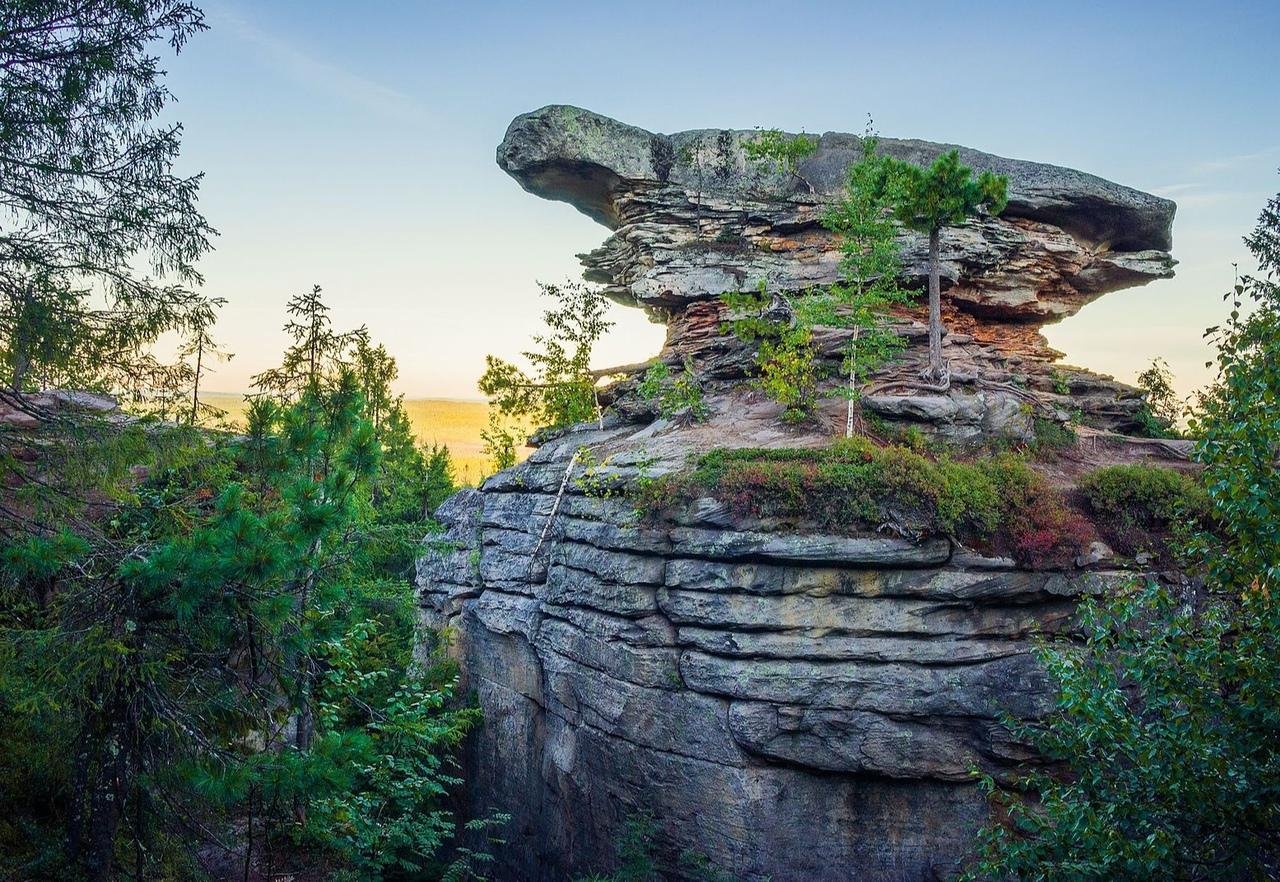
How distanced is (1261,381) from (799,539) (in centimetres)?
638

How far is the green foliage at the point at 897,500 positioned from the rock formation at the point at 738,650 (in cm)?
31

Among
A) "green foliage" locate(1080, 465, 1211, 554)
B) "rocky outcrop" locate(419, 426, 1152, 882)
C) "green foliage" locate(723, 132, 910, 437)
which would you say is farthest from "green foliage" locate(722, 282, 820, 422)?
"green foliage" locate(1080, 465, 1211, 554)

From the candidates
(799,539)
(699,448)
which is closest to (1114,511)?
(799,539)

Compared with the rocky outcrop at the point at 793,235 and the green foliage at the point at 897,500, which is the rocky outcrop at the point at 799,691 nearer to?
the green foliage at the point at 897,500

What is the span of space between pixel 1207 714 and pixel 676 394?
12.9 metres

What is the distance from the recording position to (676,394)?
61.0 ft

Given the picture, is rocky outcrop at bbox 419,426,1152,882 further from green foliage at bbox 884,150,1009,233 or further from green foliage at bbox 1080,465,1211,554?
green foliage at bbox 884,150,1009,233

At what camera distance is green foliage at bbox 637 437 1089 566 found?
12258 mm

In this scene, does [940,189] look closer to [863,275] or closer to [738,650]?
[863,275]

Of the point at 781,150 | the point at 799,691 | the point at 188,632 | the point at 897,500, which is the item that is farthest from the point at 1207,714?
the point at 781,150

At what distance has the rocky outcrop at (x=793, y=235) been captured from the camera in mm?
21828

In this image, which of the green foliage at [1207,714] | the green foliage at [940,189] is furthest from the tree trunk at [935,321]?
the green foliage at [1207,714]

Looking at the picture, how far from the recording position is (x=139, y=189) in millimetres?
8812

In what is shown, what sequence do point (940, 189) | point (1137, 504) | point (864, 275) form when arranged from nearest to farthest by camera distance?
1. point (1137, 504)
2. point (864, 275)
3. point (940, 189)
